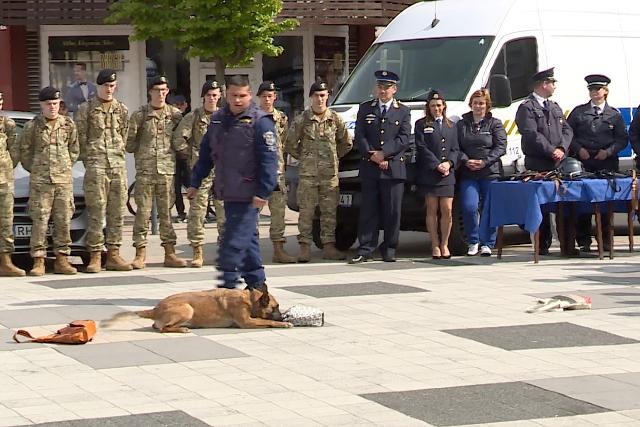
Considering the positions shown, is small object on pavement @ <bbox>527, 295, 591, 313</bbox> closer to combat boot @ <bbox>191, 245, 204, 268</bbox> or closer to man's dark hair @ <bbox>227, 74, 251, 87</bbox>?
man's dark hair @ <bbox>227, 74, 251, 87</bbox>

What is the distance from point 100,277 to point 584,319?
Answer: 5.21m

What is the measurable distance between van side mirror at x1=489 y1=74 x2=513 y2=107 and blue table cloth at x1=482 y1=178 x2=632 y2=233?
1.32 metres

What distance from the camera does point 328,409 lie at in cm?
805

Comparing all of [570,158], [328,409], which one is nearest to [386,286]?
[570,158]

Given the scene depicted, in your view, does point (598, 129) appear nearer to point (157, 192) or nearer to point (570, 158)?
point (570, 158)

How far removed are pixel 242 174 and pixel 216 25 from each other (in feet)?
40.6

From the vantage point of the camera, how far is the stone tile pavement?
315 inches

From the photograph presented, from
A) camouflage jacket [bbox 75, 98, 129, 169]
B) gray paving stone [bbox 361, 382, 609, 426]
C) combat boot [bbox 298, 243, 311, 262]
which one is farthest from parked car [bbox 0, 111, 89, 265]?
gray paving stone [bbox 361, 382, 609, 426]

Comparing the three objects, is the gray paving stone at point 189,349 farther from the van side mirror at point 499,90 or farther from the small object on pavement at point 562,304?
the van side mirror at point 499,90

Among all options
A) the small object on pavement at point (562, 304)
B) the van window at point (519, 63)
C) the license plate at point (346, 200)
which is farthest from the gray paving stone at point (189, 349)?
the van window at point (519, 63)

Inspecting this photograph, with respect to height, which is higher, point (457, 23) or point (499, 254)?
point (457, 23)

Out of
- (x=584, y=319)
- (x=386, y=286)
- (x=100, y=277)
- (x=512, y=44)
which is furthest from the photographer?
(x=512, y=44)

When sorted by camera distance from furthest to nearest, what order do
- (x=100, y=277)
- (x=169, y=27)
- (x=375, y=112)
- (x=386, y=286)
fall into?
(x=169, y=27) < (x=375, y=112) < (x=100, y=277) < (x=386, y=286)

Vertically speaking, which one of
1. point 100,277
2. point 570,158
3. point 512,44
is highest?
point 512,44
